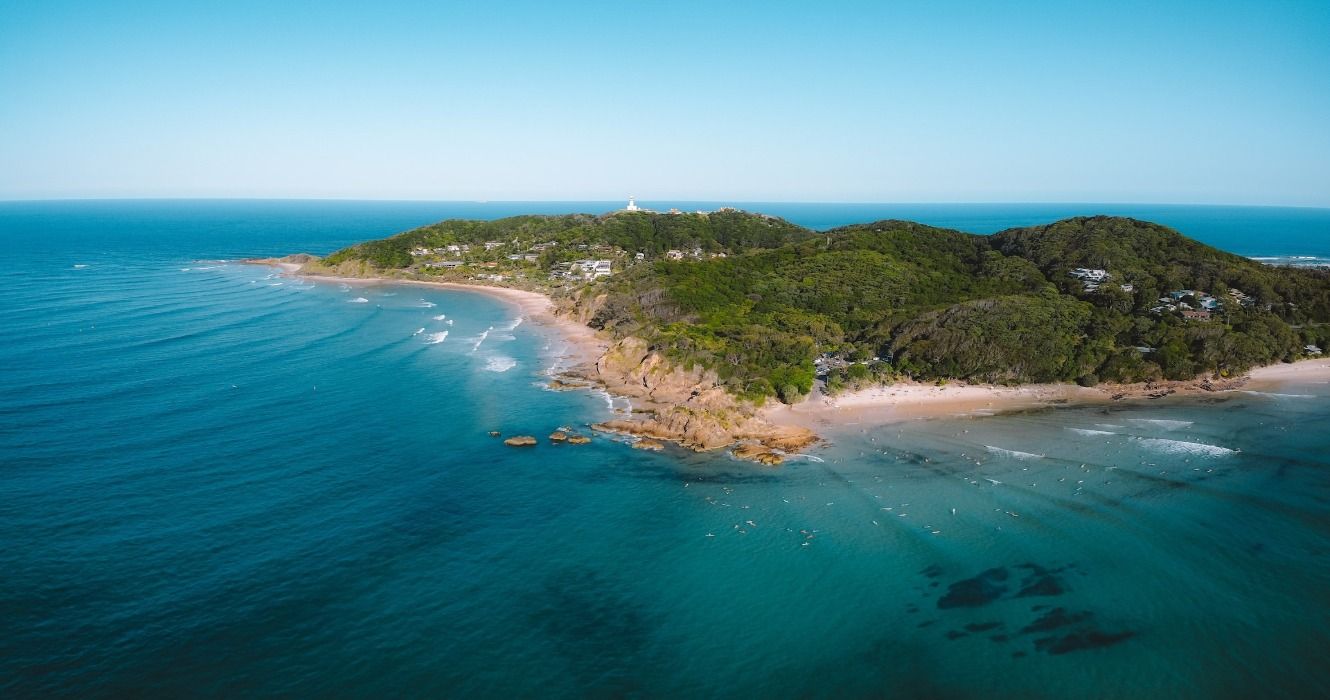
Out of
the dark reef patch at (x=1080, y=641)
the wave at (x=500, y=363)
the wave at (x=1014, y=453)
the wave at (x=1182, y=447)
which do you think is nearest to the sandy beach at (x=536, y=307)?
the wave at (x=500, y=363)

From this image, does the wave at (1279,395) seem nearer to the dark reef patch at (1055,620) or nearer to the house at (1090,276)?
the house at (1090,276)

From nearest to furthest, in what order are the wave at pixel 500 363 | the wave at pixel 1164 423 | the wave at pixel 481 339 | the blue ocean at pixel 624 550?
the blue ocean at pixel 624 550
the wave at pixel 1164 423
the wave at pixel 500 363
the wave at pixel 481 339

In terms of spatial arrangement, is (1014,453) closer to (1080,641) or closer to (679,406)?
(1080,641)

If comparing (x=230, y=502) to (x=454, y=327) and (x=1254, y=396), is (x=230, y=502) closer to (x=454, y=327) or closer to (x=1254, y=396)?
(x=454, y=327)

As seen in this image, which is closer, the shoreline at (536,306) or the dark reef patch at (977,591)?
the dark reef patch at (977,591)

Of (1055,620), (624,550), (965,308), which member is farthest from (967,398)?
(624,550)

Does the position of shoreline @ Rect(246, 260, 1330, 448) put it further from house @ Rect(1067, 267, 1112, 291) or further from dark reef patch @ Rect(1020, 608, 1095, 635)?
dark reef patch @ Rect(1020, 608, 1095, 635)
